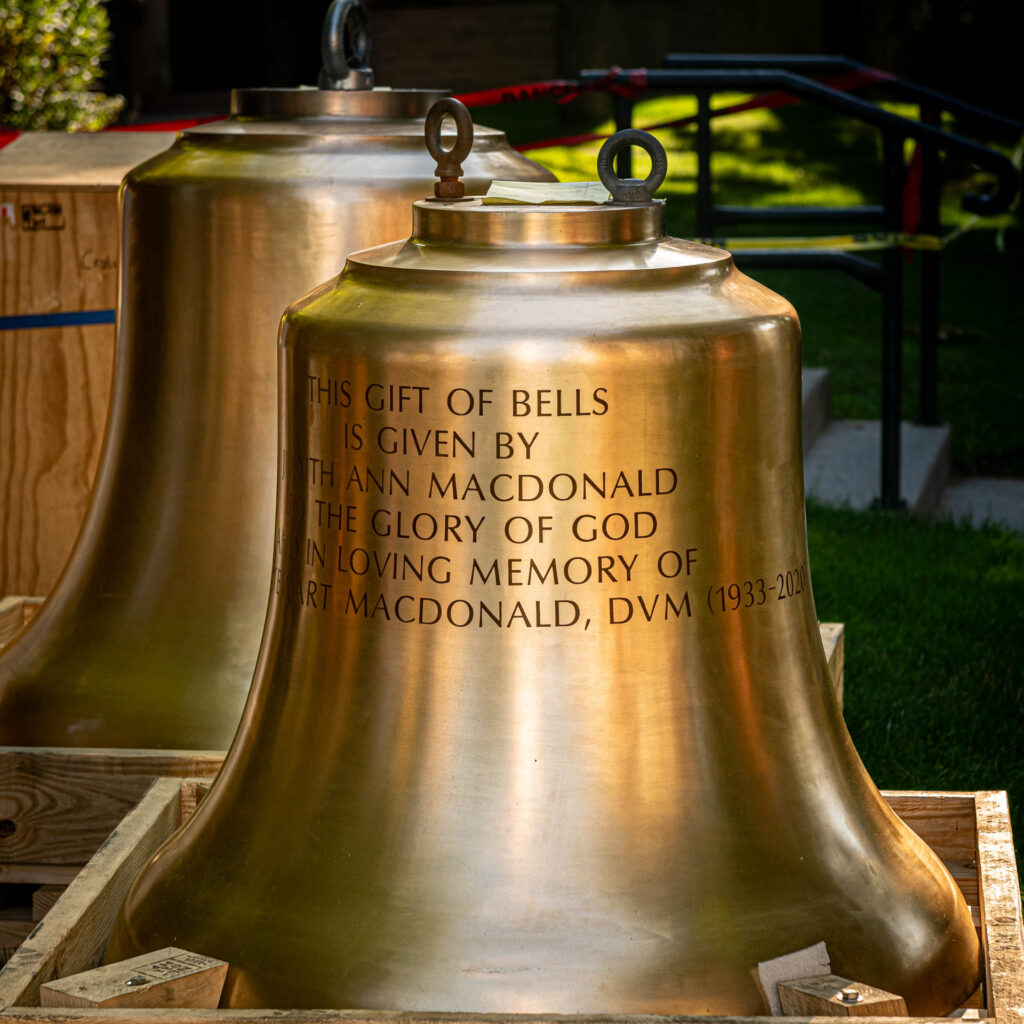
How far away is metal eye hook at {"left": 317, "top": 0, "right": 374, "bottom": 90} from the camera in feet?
6.95

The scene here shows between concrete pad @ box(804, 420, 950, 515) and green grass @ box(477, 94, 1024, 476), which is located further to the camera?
green grass @ box(477, 94, 1024, 476)

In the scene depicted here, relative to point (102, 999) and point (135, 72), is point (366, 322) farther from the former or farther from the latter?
point (135, 72)

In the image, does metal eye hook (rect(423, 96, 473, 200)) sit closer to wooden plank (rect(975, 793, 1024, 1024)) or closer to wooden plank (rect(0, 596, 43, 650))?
wooden plank (rect(975, 793, 1024, 1024))

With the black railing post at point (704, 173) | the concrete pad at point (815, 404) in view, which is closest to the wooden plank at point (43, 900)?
the black railing post at point (704, 173)

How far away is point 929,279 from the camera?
19.6 ft

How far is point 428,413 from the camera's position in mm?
1291

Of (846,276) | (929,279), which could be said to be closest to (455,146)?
(929,279)

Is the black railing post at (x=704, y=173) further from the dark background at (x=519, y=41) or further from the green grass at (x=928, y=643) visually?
the dark background at (x=519, y=41)

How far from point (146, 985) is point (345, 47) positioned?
1.33m

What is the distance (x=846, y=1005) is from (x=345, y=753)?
43 cm

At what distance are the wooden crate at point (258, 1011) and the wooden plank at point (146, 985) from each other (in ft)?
0.07

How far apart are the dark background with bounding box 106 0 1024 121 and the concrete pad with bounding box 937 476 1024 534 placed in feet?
29.2

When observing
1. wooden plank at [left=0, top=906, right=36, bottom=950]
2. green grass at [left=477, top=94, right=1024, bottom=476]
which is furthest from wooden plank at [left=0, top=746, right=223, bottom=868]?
green grass at [left=477, top=94, right=1024, bottom=476]

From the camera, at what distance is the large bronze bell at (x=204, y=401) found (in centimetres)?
198
